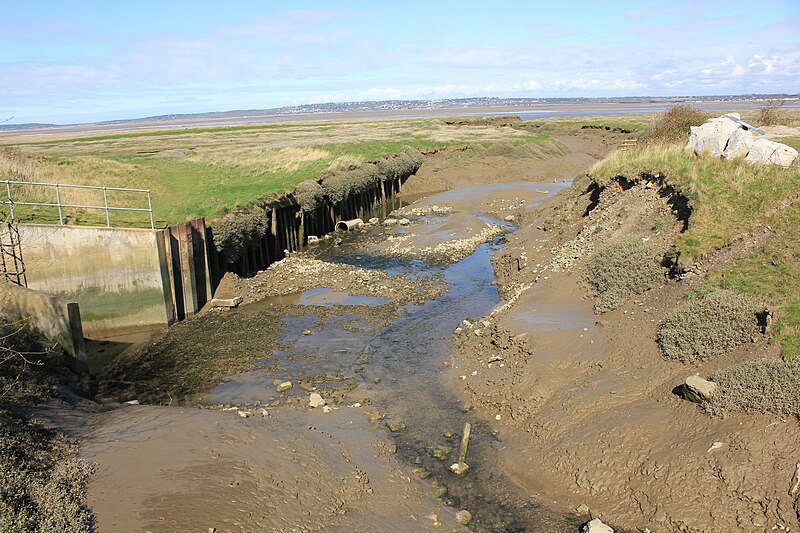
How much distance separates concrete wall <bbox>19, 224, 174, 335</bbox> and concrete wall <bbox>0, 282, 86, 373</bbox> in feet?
13.2

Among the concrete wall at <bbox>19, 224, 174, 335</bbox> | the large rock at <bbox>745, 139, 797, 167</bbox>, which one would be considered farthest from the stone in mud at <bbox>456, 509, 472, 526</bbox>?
the large rock at <bbox>745, 139, 797, 167</bbox>

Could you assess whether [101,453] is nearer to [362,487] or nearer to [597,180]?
[362,487]

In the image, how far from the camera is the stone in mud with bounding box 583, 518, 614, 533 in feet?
32.8

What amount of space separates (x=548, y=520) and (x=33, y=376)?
12607 millimetres

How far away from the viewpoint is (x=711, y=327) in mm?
13773

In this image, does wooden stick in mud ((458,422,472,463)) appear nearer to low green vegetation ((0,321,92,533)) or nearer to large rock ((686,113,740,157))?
low green vegetation ((0,321,92,533))

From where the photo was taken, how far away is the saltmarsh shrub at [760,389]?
35.7 feet

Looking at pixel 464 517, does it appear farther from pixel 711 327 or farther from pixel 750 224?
pixel 750 224

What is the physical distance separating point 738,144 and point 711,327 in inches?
492

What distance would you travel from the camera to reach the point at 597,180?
29.5 m

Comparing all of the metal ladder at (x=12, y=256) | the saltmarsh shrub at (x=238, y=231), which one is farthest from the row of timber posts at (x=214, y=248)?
the metal ladder at (x=12, y=256)

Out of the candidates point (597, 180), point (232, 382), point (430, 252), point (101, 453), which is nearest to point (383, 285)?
point (430, 252)

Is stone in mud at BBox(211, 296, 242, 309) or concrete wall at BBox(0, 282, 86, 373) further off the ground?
concrete wall at BBox(0, 282, 86, 373)

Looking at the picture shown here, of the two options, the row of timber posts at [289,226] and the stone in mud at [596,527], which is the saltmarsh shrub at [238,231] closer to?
the row of timber posts at [289,226]
